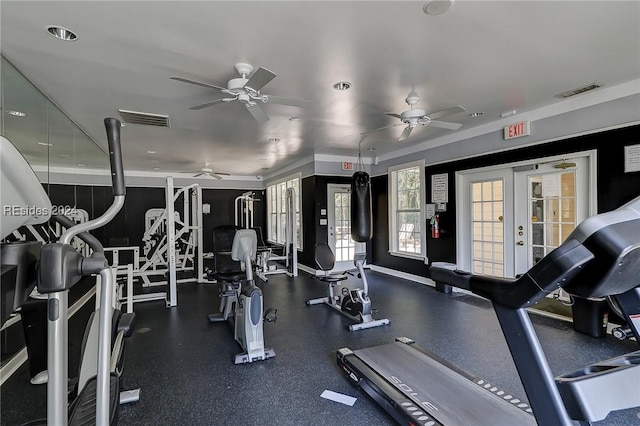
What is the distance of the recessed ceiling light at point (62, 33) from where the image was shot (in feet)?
7.09

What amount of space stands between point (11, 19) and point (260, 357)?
2.99m

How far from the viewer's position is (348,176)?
22.7 feet

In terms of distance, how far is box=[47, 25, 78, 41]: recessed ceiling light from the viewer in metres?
2.16

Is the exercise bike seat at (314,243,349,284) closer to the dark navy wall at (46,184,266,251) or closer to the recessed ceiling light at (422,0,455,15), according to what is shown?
the recessed ceiling light at (422,0,455,15)

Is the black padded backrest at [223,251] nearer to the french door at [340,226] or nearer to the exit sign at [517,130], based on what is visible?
the french door at [340,226]

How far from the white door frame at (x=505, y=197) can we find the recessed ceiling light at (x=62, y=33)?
15.6 feet

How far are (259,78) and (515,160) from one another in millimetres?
3513

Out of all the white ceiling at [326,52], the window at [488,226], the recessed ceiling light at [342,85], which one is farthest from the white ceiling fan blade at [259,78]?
the window at [488,226]

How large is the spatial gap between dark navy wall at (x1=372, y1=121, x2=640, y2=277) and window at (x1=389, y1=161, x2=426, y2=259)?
164mm

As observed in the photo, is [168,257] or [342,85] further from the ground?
[342,85]

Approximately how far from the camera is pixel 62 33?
2215 mm

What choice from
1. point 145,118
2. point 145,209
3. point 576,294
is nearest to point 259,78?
point 576,294

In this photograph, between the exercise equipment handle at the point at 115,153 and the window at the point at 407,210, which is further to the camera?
the window at the point at 407,210

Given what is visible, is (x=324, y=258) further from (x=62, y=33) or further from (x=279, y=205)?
(x=279, y=205)
